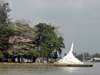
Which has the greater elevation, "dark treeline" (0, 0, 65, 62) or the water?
"dark treeline" (0, 0, 65, 62)

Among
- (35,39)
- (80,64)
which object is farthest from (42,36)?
(80,64)

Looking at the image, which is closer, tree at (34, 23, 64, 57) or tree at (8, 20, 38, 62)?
tree at (8, 20, 38, 62)

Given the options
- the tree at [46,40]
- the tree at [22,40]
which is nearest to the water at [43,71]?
the tree at [22,40]

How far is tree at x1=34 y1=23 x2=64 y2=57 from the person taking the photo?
69125mm

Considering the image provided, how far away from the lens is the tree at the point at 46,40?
6912 cm

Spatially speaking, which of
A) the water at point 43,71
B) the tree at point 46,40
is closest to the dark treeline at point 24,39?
the tree at point 46,40

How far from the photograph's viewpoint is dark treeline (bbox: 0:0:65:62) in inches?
2494

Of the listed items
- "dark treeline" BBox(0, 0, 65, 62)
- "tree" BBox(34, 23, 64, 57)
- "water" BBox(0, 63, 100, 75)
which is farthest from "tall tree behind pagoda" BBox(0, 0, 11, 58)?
"water" BBox(0, 63, 100, 75)

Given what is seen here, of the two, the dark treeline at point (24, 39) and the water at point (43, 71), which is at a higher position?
the dark treeline at point (24, 39)

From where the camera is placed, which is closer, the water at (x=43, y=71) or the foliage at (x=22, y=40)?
the water at (x=43, y=71)

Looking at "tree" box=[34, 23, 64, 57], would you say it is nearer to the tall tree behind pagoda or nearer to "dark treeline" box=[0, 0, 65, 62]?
"dark treeline" box=[0, 0, 65, 62]

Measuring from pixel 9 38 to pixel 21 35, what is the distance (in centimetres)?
395

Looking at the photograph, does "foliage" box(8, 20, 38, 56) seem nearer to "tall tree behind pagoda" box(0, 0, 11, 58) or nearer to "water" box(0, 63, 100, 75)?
"tall tree behind pagoda" box(0, 0, 11, 58)

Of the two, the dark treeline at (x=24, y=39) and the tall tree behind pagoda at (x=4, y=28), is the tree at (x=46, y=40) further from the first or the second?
the tall tree behind pagoda at (x=4, y=28)
